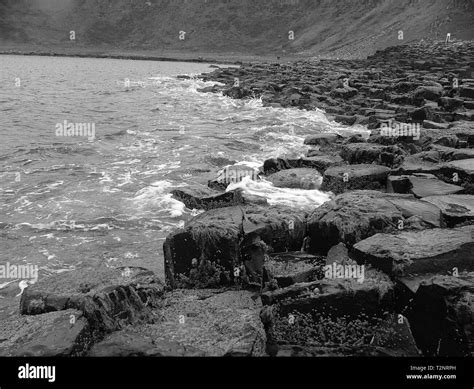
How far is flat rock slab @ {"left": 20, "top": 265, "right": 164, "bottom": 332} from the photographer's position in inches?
238

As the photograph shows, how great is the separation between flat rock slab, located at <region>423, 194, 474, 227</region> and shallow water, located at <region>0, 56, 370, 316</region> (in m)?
3.33

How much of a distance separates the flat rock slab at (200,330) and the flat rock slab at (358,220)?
5.81ft

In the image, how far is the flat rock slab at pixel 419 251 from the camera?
6.15 m

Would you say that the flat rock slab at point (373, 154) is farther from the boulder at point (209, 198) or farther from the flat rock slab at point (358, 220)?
the flat rock slab at point (358, 220)

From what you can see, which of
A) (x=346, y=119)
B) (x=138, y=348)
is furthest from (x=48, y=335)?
(x=346, y=119)

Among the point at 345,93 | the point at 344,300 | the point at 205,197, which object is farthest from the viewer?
the point at 345,93

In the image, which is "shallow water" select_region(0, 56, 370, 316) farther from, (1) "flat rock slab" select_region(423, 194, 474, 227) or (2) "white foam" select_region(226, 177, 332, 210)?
(1) "flat rock slab" select_region(423, 194, 474, 227)

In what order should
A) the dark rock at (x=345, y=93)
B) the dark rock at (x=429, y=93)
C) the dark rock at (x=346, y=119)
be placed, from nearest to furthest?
1. the dark rock at (x=346, y=119)
2. the dark rock at (x=429, y=93)
3. the dark rock at (x=345, y=93)

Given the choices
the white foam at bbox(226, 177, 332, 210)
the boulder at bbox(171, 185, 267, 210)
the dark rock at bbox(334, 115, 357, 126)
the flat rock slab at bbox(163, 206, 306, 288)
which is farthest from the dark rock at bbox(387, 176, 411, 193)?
the dark rock at bbox(334, 115, 357, 126)

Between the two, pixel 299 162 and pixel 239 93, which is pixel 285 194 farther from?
pixel 239 93

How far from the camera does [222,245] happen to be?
7.51 meters

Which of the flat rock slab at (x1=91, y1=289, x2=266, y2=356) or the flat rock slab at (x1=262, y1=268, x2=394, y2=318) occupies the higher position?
the flat rock slab at (x1=262, y1=268, x2=394, y2=318)

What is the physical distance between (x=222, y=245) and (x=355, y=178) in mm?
5768

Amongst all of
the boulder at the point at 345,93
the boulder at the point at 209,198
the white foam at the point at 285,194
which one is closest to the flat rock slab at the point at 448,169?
the white foam at the point at 285,194
